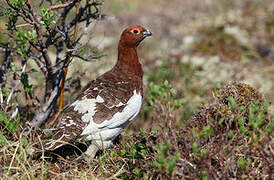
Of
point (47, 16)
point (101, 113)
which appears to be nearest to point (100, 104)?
point (101, 113)

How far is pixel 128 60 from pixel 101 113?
37.3 inches

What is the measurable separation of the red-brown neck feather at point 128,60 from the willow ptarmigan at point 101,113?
88mm

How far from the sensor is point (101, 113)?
352cm

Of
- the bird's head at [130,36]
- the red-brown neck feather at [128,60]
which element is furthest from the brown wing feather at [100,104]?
the bird's head at [130,36]

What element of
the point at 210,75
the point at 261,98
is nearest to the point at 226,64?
the point at 210,75

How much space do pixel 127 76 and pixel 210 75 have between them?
12.4ft

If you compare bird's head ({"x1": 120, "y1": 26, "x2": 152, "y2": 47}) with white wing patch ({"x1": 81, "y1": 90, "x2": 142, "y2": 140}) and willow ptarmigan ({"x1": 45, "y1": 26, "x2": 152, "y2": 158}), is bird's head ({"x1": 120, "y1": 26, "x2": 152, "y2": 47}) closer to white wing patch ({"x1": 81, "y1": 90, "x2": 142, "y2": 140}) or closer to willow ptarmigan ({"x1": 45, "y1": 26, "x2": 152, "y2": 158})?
Answer: willow ptarmigan ({"x1": 45, "y1": 26, "x2": 152, "y2": 158})

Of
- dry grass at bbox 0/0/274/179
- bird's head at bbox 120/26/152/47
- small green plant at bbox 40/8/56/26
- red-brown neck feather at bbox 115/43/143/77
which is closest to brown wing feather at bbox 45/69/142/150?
red-brown neck feather at bbox 115/43/143/77

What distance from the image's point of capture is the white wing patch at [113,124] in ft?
11.3

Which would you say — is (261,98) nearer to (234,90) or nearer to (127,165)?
(234,90)

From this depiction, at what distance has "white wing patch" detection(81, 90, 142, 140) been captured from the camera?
11.3 ft

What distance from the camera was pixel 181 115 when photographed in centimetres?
559

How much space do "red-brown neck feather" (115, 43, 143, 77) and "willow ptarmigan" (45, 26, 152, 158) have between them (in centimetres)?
9

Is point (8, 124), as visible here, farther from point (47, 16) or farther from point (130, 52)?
point (130, 52)
